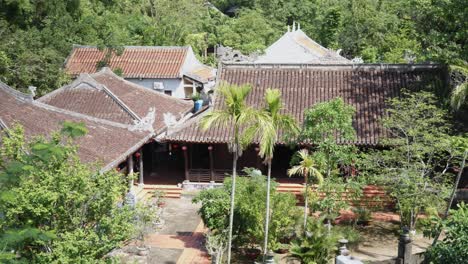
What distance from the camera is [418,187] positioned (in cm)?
1516

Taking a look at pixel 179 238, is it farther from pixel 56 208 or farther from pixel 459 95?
pixel 459 95

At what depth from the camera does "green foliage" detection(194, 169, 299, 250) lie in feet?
50.7

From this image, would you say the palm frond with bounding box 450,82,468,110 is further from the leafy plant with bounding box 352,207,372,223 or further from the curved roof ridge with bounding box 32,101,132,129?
the curved roof ridge with bounding box 32,101,132,129

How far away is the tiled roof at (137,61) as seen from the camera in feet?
115

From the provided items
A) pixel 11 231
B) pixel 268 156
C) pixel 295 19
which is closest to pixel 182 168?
pixel 268 156

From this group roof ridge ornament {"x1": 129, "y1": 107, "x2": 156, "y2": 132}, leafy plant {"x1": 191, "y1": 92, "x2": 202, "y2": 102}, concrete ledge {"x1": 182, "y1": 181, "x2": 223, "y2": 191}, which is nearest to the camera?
roof ridge ornament {"x1": 129, "y1": 107, "x2": 156, "y2": 132}

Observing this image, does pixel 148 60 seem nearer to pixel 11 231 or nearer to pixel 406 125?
pixel 406 125

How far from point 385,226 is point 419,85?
6.16 metres

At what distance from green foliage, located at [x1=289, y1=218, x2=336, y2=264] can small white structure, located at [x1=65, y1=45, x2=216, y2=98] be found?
829 inches

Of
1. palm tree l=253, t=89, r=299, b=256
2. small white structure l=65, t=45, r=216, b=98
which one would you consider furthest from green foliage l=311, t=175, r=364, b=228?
small white structure l=65, t=45, r=216, b=98

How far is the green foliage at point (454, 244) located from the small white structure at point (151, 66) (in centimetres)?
2356

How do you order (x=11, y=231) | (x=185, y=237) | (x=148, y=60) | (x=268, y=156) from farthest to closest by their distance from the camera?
(x=148, y=60) < (x=185, y=237) < (x=268, y=156) < (x=11, y=231)

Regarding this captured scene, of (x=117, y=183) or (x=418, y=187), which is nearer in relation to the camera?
(x=117, y=183)

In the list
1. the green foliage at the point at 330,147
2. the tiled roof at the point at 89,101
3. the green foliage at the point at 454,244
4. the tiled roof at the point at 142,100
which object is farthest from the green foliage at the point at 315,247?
the tiled roof at the point at 142,100
